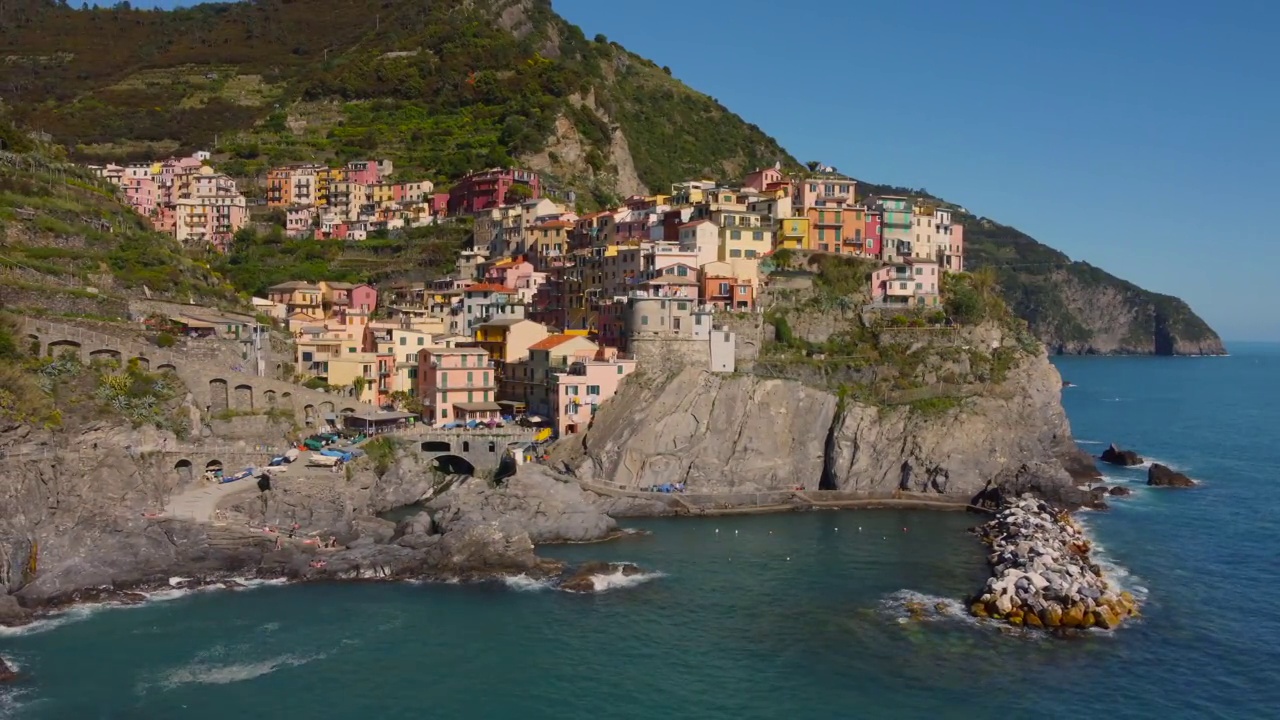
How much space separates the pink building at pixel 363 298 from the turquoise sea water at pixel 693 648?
32.4m

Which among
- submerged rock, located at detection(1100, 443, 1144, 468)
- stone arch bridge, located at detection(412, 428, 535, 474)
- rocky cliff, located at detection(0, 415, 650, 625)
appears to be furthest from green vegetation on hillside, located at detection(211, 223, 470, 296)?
submerged rock, located at detection(1100, 443, 1144, 468)

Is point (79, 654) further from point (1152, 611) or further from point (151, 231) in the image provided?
point (151, 231)

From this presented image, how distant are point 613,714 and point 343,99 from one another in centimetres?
9731

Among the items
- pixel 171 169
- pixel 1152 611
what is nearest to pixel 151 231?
pixel 171 169

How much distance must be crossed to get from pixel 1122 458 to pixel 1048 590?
1399 inches

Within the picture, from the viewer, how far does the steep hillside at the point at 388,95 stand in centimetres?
9938

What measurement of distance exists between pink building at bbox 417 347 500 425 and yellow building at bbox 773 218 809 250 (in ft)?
67.0

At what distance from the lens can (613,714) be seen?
2823 centimetres

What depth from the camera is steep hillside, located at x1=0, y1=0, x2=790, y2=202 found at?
3912 inches

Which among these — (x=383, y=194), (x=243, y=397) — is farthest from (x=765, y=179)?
(x=243, y=397)

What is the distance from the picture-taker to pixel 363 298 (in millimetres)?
69625

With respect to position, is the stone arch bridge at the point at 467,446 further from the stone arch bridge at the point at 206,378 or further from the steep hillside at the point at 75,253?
the steep hillside at the point at 75,253

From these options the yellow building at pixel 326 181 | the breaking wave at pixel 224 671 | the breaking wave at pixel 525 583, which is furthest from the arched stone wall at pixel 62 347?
the yellow building at pixel 326 181

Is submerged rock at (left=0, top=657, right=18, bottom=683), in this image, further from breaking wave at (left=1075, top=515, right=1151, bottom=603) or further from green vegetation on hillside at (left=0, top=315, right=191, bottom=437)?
breaking wave at (left=1075, top=515, right=1151, bottom=603)
